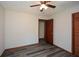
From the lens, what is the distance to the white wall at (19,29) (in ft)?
13.3

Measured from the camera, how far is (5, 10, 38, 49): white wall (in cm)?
404

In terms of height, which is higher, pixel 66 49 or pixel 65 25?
pixel 65 25

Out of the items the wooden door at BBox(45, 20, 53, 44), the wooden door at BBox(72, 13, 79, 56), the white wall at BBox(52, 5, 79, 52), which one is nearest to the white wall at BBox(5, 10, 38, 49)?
the wooden door at BBox(45, 20, 53, 44)

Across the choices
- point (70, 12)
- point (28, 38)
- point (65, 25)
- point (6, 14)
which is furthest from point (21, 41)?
point (70, 12)

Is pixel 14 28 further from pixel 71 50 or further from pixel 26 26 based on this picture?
pixel 71 50

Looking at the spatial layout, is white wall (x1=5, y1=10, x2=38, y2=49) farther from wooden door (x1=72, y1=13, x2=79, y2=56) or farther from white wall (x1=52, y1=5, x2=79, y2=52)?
wooden door (x1=72, y1=13, x2=79, y2=56)

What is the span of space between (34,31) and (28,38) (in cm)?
60

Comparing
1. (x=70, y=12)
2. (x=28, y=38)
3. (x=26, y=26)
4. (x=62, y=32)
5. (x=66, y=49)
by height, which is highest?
(x=70, y=12)

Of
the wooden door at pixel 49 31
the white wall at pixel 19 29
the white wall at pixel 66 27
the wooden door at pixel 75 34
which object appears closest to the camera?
the wooden door at pixel 75 34

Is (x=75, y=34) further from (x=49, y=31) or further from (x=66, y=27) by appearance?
(x=49, y=31)

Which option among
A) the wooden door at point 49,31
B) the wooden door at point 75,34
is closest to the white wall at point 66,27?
the wooden door at point 75,34

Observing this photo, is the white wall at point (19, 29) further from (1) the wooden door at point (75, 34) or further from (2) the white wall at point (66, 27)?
(1) the wooden door at point (75, 34)

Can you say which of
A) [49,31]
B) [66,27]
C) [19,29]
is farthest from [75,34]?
[19,29]

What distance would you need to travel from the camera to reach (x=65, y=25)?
3922 millimetres
